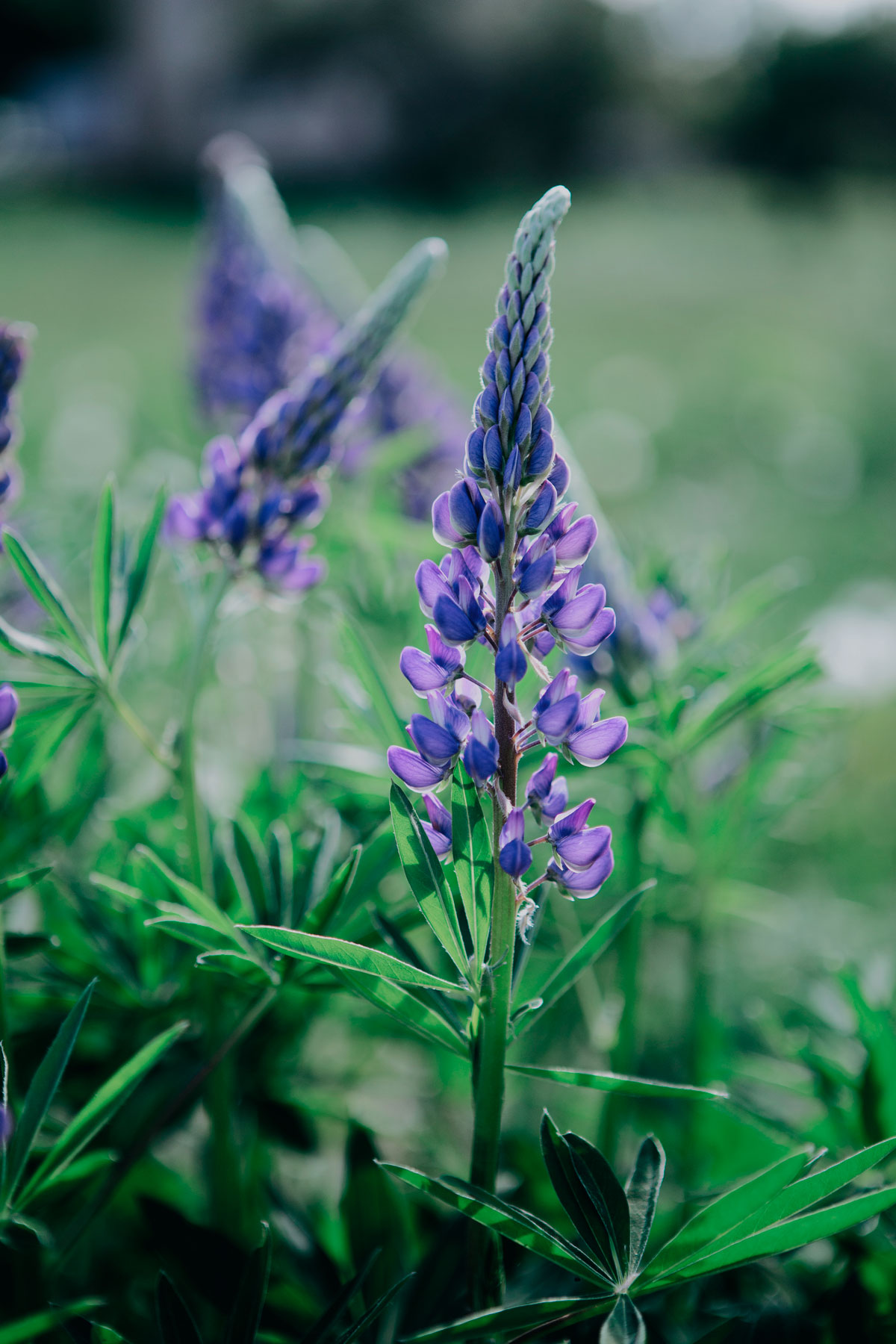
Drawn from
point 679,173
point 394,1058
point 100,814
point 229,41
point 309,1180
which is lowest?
point 309,1180

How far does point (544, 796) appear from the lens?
0.68m

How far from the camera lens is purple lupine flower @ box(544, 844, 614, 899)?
2.16ft

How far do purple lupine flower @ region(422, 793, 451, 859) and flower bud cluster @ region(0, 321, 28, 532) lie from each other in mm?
481

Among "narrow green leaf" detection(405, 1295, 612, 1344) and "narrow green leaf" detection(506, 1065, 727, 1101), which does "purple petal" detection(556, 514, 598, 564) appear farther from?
"narrow green leaf" detection(405, 1295, 612, 1344)

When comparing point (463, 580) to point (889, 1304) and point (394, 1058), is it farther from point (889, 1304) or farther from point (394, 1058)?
point (394, 1058)

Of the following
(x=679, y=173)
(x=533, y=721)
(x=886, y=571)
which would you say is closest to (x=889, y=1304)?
(x=533, y=721)

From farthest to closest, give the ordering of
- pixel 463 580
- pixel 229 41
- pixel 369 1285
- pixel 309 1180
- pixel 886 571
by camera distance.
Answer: pixel 229 41
pixel 886 571
pixel 309 1180
pixel 369 1285
pixel 463 580

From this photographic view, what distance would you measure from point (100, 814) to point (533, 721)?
0.67m

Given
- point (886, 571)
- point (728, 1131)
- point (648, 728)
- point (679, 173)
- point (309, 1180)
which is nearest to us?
point (648, 728)

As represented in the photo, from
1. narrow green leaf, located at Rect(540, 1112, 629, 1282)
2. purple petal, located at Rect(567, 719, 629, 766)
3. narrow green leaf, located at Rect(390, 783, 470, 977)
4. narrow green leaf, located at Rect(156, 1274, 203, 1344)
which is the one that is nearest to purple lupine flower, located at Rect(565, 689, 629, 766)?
purple petal, located at Rect(567, 719, 629, 766)

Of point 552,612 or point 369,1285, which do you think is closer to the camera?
point 552,612

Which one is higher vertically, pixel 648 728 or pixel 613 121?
pixel 613 121

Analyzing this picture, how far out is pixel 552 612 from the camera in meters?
0.67

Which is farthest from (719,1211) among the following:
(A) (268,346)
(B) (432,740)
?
(A) (268,346)
